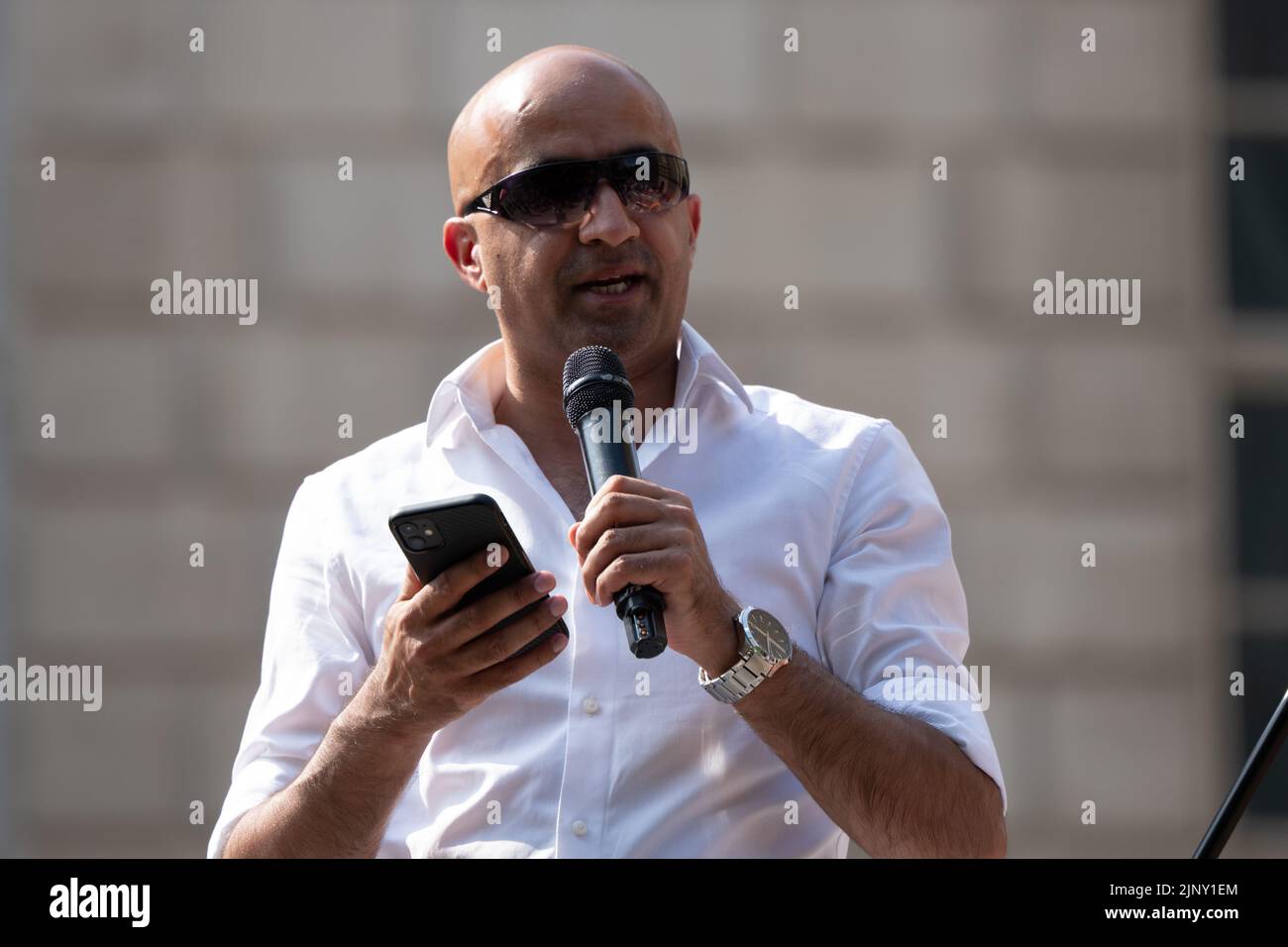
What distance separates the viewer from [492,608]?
1973 mm

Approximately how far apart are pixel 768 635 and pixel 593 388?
44cm

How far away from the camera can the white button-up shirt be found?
2381 millimetres

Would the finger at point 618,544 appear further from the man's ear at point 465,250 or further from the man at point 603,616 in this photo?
the man's ear at point 465,250

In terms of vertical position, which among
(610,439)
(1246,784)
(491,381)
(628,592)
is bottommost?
(1246,784)

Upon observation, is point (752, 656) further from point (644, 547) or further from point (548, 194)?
point (548, 194)

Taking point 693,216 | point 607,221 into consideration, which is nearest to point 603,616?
point 607,221

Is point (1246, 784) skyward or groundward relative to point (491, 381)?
groundward

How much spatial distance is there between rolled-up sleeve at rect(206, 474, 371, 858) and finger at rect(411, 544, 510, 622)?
2.13 feet

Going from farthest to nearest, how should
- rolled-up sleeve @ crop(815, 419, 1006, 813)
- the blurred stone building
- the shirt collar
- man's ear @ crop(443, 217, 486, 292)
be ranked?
the blurred stone building, man's ear @ crop(443, 217, 486, 292), the shirt collar, rolled-up sleeve @ crop(815, 419, 1006, 813)

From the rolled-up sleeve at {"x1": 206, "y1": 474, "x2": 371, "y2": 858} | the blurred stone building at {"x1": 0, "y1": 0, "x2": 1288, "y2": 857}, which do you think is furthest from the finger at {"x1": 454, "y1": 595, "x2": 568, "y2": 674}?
the blurred stone building at {"x1": 0, "y1": 0, "x2": 1288, "y2": 857}

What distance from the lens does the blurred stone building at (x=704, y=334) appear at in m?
4.80

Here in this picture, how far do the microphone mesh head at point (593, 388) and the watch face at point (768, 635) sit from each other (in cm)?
35

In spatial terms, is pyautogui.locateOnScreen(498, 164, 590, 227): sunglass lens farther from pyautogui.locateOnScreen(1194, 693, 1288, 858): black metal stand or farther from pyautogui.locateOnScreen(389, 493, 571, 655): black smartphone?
pyautogui.locateOnScreen(1194, 693, 1288, 858): black metal stand
